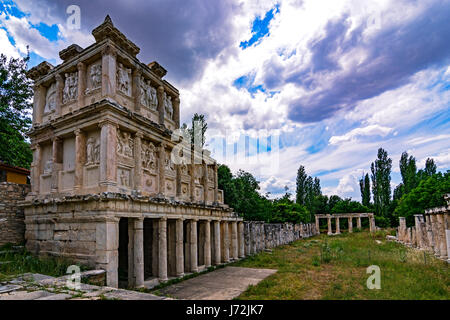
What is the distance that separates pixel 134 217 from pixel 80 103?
5738 millimetres

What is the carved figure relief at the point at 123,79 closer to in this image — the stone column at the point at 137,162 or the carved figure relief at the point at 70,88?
the stone column at the point at 137,162

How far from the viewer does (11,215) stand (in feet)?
45.8

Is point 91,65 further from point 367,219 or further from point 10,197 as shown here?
point 367,219

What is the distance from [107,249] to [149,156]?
17.2 feet

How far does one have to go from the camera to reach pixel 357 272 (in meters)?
14.8

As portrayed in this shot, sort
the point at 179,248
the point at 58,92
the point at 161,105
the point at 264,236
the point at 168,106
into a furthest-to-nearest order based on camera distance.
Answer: the point at 264,236
the point at 168,106
the point at 161,105
the point at 179,248
the point at 58,92

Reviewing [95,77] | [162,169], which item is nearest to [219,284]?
[162,169]

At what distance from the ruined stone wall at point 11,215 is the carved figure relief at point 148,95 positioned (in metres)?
7.82

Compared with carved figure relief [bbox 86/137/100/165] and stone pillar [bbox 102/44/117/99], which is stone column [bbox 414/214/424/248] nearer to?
carved figure relief [bbox 86/137/100/165]

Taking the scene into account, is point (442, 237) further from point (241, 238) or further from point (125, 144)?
point (125, 144)

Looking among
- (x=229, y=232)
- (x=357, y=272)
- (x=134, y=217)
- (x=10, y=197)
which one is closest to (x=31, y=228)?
(x=10, y=197)

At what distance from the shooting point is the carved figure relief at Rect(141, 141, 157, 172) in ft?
44.7

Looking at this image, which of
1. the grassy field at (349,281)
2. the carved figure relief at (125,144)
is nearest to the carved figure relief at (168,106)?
the carved figure relief at (125,144)

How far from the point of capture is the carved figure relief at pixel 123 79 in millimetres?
12961
